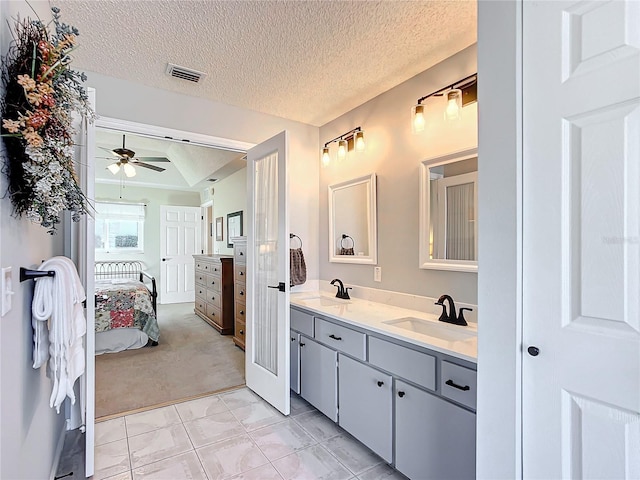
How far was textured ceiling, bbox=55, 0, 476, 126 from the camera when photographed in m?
1.76

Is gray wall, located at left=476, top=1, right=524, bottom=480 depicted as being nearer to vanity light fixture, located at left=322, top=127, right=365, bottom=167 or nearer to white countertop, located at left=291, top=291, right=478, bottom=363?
white countertop, located at left=291, top=291, right=478, bottom=363

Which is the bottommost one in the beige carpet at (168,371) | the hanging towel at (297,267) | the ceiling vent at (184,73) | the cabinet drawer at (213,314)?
the beige carpet at (168,371)

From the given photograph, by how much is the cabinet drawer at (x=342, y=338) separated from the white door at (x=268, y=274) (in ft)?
0.92

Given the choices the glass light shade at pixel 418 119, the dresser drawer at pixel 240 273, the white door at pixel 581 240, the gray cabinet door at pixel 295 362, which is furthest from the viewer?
the dresser drawer at pixel 240 273

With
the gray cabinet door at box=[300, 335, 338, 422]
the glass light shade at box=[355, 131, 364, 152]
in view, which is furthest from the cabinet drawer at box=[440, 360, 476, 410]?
the glass light shade at box=[355, 131, 364, 152]

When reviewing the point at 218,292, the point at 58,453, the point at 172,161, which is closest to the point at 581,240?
the point at 58,453

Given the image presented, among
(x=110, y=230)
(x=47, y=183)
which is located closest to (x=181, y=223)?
(x=110, y=230)

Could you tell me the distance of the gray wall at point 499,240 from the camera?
1.07m

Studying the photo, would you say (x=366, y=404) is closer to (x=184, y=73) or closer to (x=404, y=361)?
(x=404, y=361)

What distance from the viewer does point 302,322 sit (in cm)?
262

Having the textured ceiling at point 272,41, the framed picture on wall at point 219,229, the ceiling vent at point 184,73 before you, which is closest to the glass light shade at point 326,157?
the textured ceiling at point 272,41

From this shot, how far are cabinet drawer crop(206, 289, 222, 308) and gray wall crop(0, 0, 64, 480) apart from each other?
333cm

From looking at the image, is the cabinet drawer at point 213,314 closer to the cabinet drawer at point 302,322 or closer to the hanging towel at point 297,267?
the hanging towel at point 297,267

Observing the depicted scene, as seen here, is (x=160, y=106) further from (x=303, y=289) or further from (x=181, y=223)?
(x=181, y=223)
